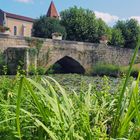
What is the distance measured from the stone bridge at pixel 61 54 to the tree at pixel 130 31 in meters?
6.72

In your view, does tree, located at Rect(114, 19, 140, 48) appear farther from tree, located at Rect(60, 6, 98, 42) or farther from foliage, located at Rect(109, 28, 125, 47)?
tree, located at Rect(60, 6, 98, 42)

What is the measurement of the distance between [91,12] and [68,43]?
1228 centimetres

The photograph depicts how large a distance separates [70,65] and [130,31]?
12071 mm

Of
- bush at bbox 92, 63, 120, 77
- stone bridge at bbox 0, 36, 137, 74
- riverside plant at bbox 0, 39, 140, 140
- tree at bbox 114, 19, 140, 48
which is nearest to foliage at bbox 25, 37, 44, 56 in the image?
stone bridge at bbox 0, 36, 137, 74

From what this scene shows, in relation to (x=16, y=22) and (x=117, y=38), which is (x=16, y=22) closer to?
(x=16, y=22)

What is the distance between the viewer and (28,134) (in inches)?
73.5

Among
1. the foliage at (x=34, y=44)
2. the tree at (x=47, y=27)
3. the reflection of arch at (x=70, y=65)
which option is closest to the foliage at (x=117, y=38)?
the tree at (x=47, y=27)

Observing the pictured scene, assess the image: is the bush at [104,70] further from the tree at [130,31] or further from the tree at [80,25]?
the tree at [130,31]

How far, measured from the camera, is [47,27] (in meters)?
30.3

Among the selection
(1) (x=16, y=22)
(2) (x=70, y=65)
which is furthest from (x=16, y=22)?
(2) (x=70, y=65)

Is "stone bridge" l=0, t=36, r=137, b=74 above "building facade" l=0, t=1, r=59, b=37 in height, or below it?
below

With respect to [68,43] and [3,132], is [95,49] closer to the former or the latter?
[68,43]

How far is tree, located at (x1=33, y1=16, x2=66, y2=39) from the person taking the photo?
30.1 m

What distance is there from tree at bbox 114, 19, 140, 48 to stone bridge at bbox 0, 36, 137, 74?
6721 mm
